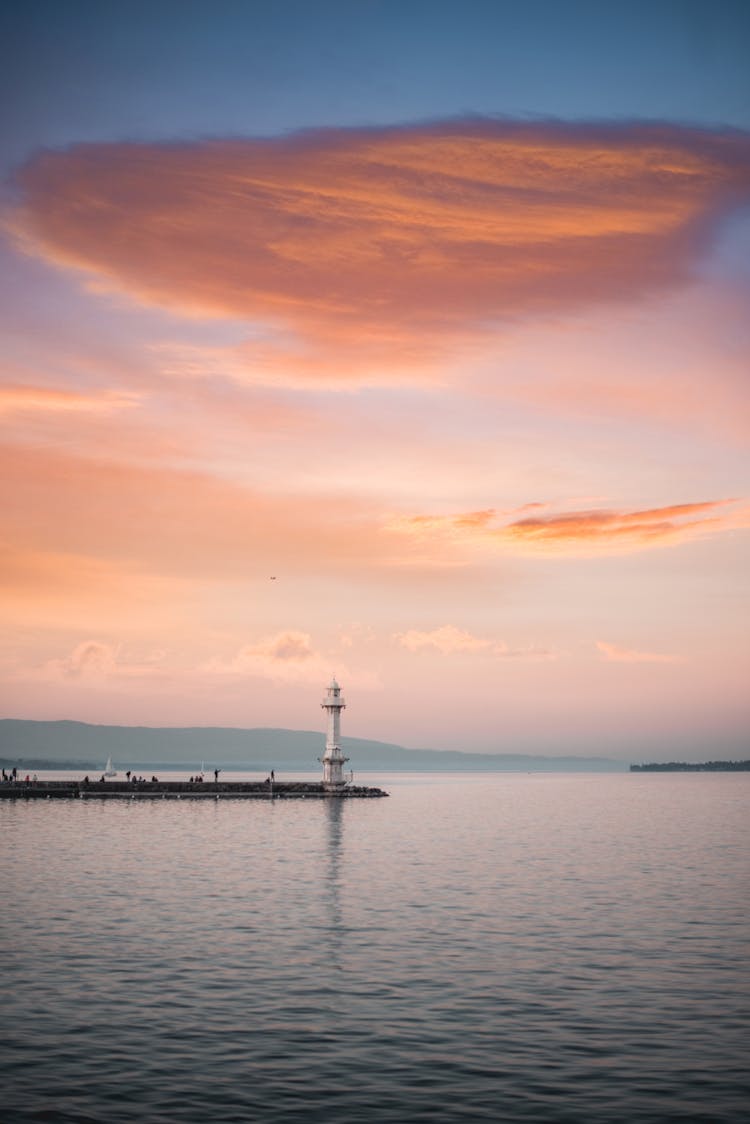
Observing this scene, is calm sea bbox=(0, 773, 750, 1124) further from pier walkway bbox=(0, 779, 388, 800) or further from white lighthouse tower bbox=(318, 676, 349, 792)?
pier walkway bbox=(0, 779, 388, 800)

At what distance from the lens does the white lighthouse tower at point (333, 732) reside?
137 metres

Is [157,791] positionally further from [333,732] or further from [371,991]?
[371,991]

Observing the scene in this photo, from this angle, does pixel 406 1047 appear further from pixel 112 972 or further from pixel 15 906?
pixel 15 906

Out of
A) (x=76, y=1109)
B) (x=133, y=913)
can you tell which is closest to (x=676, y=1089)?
(x=76, y=1109)

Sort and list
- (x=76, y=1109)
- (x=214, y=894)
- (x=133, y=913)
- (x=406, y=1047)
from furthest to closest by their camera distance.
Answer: (x=214, y=894)
(x=133, y=913)
(x=406, y=1047)
(x=76, y=1109)

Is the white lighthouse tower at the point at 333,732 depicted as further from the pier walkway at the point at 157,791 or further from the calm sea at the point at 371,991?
the calm sea at the point at 371,991

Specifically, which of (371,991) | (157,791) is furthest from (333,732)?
(371,991)

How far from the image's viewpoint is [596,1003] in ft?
95.8

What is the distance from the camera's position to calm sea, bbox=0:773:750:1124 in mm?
21844

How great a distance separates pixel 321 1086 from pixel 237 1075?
181cm

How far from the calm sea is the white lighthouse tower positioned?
236 feet

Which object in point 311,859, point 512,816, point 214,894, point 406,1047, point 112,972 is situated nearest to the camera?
point 406,1047

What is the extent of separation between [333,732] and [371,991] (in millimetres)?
109483

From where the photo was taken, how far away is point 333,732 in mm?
139250
